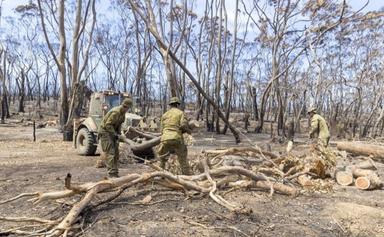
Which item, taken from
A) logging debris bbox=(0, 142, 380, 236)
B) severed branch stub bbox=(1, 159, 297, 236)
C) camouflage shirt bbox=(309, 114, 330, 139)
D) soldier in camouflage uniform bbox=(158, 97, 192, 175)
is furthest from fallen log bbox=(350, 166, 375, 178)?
soldier in camouflage uniform bbox=(158, 97, 192, 175)

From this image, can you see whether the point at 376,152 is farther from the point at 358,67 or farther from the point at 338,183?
the point at 358,67

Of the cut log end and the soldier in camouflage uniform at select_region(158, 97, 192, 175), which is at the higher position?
the soldier in camouflage uniform at select_region(158, 97, 192, 175)

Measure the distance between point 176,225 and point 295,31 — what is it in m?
22.3

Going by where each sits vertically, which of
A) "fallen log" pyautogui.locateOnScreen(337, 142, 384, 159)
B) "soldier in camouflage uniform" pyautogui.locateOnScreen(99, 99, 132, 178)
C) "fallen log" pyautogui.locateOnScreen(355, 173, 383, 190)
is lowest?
"fallen log" pyautogui.locateOnScreen(355, 173, 383, 190)

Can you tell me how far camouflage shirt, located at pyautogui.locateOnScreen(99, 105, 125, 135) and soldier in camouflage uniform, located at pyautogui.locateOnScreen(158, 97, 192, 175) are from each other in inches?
36.8

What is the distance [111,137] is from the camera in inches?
321

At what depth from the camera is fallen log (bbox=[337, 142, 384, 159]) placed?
41.5ft

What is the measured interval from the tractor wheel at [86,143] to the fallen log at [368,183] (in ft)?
23.4

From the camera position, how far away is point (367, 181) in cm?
823

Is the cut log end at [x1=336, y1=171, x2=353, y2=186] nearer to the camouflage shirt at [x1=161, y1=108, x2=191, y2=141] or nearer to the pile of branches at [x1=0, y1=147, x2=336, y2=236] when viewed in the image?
the pile of branches at [x1=0, y1=147, x2=336, y2=236]

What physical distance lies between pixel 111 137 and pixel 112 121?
0.30 meters

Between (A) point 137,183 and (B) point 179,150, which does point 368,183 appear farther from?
(A) point 137,183

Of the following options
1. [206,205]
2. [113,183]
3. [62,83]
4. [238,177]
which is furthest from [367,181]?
[62,83]

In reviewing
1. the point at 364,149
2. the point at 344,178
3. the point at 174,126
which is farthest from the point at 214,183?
the point at 364,149
